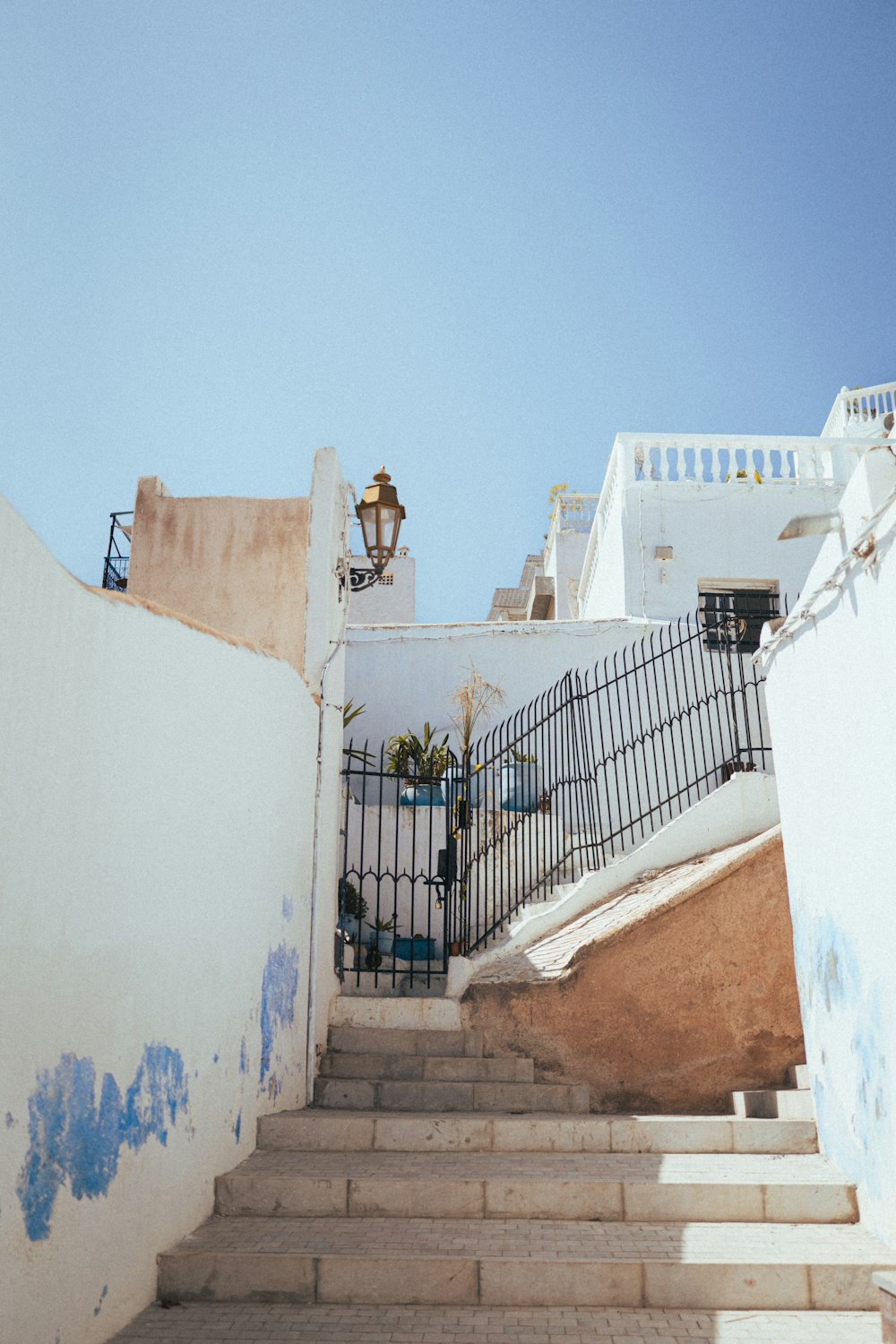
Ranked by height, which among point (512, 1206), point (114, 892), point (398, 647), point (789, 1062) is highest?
point (398, 647)

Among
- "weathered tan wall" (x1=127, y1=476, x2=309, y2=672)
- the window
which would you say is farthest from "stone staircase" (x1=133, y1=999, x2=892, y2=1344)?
the window

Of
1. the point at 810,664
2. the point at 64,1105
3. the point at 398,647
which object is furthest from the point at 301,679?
the point at 398,647

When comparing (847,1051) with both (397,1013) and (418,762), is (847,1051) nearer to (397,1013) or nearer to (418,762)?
(397,1013)

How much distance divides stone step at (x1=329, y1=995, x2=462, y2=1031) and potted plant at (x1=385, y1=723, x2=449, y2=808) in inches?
120

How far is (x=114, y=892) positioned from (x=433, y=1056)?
3.59 meters

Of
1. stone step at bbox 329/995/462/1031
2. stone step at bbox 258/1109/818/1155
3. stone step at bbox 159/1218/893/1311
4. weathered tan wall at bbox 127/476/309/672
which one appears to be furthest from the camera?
weathered tan wall at bbox 127/476/309/672

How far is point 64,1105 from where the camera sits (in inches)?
128

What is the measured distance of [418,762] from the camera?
11047 millimetres

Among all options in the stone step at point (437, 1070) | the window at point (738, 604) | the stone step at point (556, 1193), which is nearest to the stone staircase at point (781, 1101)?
the stone step at point (556, 1193)

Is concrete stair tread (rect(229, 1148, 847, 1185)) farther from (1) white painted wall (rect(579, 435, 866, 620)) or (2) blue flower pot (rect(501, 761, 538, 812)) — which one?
(1) white painted wall (rect(579, 435, 866, 620))

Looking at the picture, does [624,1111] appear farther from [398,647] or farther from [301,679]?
[398,647]

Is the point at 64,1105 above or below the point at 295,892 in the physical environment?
below

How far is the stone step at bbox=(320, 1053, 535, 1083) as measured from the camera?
6.42 metres

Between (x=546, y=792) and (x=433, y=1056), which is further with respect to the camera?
(x=546, y=792)
